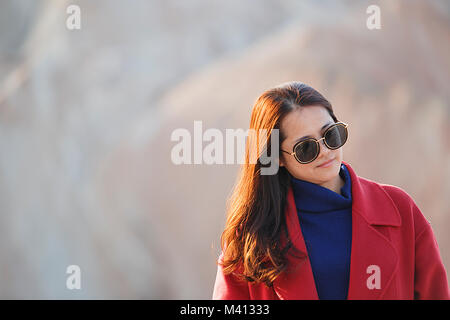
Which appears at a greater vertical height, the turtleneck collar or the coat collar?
the turtleneck collar

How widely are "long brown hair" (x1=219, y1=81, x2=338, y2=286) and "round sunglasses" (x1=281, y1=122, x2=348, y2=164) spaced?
0.08 meters

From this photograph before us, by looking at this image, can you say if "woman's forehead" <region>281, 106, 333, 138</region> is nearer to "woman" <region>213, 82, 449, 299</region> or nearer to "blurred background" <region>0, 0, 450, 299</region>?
"woman" <region>213, 82, 449, 299</region>

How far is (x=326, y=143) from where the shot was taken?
1.25 metres

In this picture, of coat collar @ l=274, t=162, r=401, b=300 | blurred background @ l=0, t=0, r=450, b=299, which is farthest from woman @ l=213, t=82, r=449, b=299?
blurred background @ l=0, t=0, r=450, b=299

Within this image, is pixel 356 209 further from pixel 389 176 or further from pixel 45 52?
pixel 45 52

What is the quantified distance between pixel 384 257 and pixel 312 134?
0.40 m

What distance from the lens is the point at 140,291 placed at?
268cm

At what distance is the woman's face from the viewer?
1274mm

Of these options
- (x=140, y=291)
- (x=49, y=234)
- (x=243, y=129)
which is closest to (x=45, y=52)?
(x=49, y=234)

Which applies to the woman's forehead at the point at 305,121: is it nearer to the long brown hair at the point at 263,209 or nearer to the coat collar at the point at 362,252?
the long brown hair at the point at 263,209

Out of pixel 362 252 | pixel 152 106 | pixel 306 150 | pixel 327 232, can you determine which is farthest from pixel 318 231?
pixel 152 106

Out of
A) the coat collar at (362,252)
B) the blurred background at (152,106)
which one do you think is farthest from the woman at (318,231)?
the blurred background at (152,106)

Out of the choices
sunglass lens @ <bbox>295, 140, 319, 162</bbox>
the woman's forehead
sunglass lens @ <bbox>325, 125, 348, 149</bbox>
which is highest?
the woman's forehead

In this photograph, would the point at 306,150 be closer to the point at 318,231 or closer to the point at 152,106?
the point at 318,231
